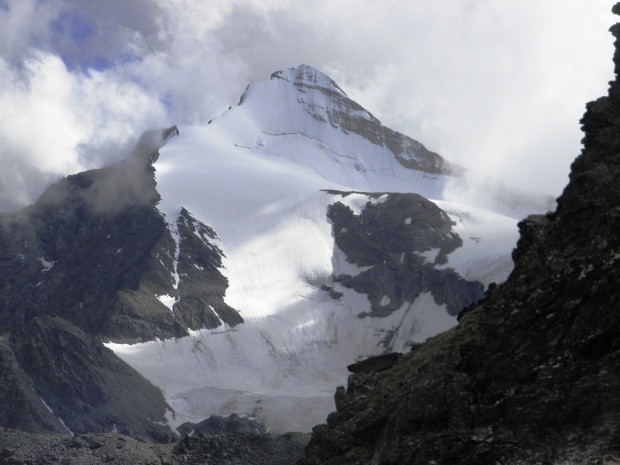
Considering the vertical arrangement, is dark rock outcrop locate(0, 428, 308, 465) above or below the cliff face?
above

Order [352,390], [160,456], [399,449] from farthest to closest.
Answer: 1. [160,456]
2. [352,390]
3. [399,449]

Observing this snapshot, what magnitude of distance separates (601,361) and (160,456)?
81933mm

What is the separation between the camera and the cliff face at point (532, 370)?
3303 cm

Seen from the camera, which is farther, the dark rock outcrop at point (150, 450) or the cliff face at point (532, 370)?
the dark rock outcrop at point (150, 450)

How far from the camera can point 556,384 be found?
3412 centimetres

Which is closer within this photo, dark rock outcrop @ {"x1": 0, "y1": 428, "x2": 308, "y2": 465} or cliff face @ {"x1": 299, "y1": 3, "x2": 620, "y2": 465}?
cliff face @ {"x1": 299, "y1": 3, "x2": 620, "y2": 465}

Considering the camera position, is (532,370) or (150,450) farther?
(150,450)

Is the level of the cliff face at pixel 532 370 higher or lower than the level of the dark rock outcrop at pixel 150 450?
lower

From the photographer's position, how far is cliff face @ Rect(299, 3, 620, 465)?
33031mm

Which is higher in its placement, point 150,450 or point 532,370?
point 150,450

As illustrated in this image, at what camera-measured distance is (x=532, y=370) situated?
1427 inches

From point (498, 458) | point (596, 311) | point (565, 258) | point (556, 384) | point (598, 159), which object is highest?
point (598, 159)

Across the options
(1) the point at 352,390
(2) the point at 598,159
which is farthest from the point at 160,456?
(2) the point at 598,159

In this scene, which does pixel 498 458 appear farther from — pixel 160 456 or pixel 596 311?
pixel 160 456
